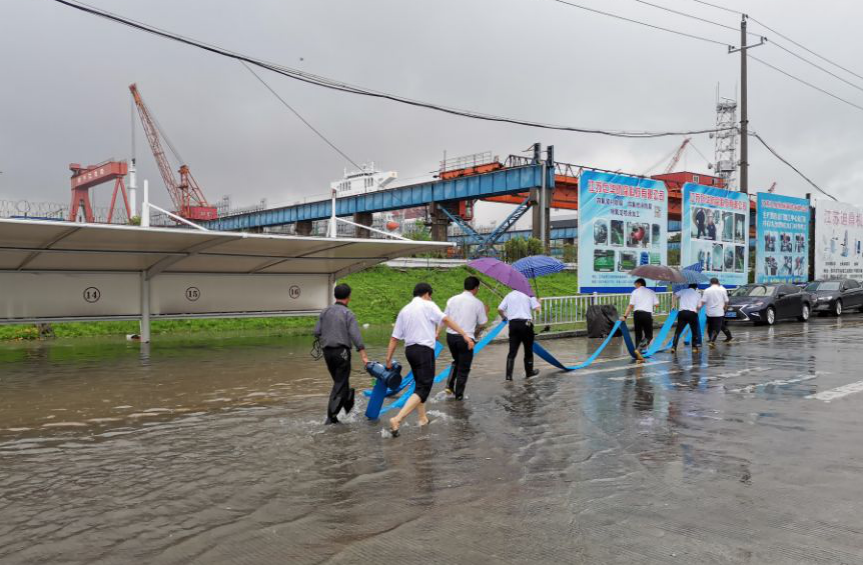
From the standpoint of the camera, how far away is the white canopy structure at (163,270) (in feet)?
41.7

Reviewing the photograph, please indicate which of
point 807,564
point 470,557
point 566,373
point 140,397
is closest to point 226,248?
point 140,397

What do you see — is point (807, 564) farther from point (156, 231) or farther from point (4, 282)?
point (4, 282)

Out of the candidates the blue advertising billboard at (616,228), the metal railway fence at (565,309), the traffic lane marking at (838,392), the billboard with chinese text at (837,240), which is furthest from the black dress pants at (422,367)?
the billboard with chinese text at (837,240)

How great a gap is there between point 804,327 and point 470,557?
21.3m

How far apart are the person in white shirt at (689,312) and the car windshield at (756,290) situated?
33.0 feet

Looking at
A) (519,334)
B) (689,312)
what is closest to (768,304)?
(689,312)

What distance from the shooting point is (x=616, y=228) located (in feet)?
66.4

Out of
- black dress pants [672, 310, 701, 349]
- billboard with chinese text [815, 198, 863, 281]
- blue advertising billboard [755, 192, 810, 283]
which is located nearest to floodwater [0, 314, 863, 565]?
black dress pants [672, 310, 701, 349]

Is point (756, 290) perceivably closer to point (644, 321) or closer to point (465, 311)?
point (644, 321)

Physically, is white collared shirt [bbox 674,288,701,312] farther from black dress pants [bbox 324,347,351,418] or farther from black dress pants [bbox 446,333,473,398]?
black dress pants [bbox 324,347,351,418]

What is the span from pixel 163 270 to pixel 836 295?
1017 inches

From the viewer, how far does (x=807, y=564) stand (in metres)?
3.58

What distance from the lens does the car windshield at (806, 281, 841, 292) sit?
2686 cm

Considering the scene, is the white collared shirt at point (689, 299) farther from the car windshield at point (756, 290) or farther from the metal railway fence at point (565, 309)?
the car windshield at point (756, 290)
